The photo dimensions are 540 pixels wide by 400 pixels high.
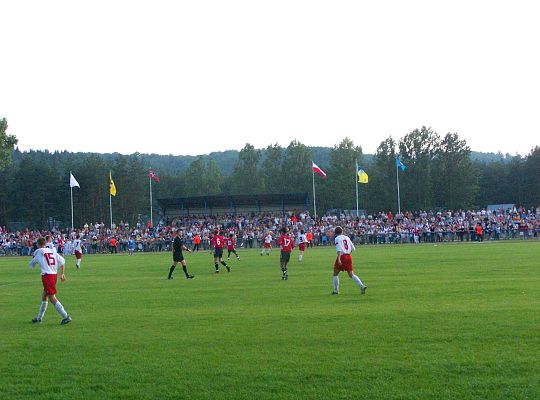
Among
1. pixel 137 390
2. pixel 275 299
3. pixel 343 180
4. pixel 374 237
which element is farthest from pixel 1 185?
pixel 137 390

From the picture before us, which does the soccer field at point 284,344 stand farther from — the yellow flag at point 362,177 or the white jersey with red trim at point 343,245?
the yellow flag at point 362,177

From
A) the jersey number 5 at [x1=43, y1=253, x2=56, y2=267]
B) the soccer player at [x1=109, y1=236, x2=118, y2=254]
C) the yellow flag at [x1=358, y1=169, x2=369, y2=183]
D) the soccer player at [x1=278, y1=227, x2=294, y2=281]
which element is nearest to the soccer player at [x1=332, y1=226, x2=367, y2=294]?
the soccer player at [x1=278, y1=227, x2=294, y2=281]

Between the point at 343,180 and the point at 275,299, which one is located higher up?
the point at 343,180

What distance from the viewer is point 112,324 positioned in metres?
13.5

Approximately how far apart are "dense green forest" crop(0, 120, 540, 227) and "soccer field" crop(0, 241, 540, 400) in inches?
3183

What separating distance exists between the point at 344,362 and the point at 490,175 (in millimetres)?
111537

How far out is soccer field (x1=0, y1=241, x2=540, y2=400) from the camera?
27.3 feet

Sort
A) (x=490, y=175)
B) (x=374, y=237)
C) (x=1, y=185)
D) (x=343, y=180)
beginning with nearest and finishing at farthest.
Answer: (x=374, y=237) < (x=1, y=185) < (x=343, y=180) < (x=490, y=175)

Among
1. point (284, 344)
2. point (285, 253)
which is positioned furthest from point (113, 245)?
point (284, 344)

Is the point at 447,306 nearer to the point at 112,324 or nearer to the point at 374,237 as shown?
the point at 112,324

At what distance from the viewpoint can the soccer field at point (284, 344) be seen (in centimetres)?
833

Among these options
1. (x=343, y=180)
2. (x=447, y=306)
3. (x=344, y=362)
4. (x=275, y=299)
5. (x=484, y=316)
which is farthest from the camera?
(x=343, y=180)

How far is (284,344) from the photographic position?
35.3ft

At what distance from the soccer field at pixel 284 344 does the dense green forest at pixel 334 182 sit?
80846 mm
